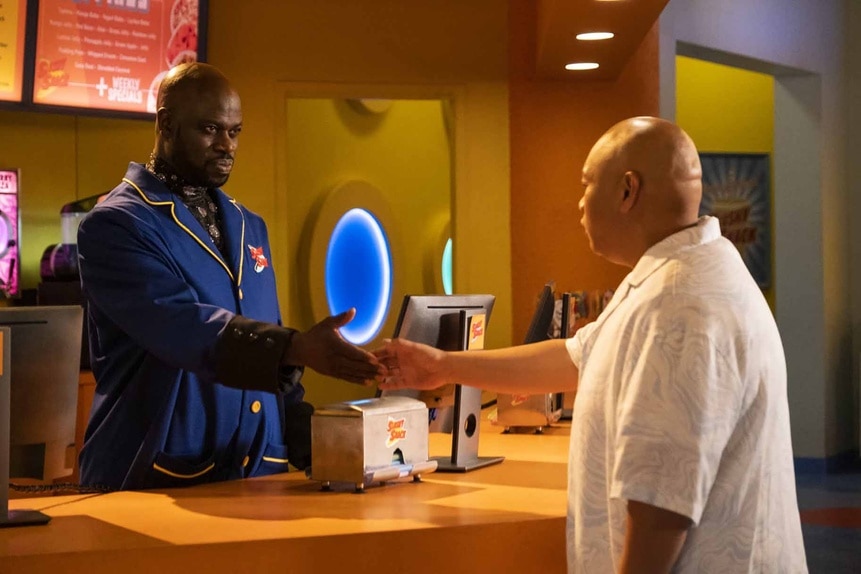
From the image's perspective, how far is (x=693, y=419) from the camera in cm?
169

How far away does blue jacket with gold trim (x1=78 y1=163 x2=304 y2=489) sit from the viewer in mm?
2512

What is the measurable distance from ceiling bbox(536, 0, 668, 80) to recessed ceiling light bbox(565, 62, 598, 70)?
1.3 inches

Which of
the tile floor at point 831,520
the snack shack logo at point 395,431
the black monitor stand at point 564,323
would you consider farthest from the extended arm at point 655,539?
the tile floor at point 831,520

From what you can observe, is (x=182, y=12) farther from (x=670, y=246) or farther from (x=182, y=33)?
(x=670, y=246)

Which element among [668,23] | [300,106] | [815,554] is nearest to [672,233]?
[815,554]

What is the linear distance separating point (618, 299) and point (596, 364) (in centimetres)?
11

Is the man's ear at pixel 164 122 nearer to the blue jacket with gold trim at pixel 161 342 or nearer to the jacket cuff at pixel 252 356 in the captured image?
the blue jacket with gold trim at pixel 161 342

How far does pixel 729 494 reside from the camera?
1737 mm

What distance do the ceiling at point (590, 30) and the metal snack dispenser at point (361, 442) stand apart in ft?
8.60

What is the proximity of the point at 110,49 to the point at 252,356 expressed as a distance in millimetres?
3799

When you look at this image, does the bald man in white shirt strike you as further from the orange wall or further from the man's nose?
the orange wall

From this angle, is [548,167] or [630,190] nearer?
[630,190]

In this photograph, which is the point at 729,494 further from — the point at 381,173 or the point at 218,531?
the point at 381,173

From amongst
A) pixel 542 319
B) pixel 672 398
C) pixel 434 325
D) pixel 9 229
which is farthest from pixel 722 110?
pixel 672 398
